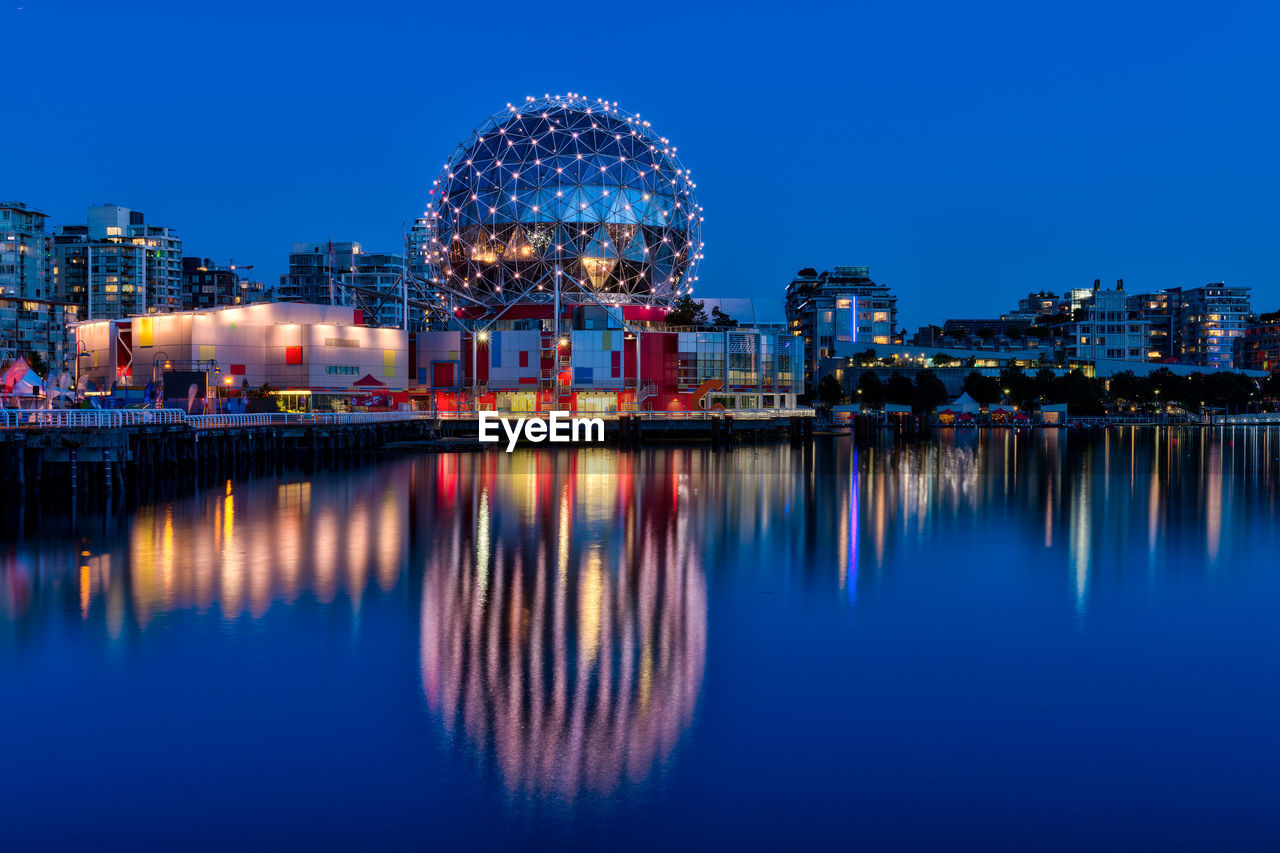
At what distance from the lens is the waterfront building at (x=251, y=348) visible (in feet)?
209

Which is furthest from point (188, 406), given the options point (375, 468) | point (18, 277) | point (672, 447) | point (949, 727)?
point (18, 277)

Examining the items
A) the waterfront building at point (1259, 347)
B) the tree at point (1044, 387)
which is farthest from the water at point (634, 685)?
the waterfront building at point (1259, 347)

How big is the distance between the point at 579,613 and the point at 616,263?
193 feet

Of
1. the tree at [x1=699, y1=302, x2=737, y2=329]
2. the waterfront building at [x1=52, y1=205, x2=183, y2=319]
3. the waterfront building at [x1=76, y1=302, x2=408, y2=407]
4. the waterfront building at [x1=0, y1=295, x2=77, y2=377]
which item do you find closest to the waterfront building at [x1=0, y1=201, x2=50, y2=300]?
the waterfront building at [x1=0, y1=295, x2=77, y2=377]

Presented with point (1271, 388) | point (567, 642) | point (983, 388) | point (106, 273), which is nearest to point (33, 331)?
point (106, 273)

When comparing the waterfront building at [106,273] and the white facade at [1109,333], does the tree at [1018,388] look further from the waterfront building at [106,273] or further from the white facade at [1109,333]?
the waterfront building at [106,273]

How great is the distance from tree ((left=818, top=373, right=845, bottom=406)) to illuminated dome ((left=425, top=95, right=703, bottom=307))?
42.0m

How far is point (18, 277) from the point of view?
12481 centimetres

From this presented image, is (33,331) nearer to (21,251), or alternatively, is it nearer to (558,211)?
(21,251)

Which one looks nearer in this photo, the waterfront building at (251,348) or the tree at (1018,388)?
the waterfront building at (251,348)

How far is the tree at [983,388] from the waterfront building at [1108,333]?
36641mm

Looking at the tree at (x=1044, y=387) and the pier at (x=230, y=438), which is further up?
the tree at (x=1044, y=387)

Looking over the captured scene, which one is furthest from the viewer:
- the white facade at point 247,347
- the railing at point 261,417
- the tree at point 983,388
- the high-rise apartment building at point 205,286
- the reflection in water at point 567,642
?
the high-rise apartment building at point 205,286

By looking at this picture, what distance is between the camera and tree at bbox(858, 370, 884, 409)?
113m
